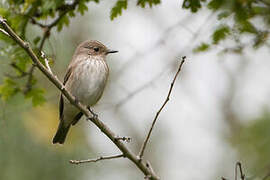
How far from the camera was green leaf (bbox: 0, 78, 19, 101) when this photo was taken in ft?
15.8

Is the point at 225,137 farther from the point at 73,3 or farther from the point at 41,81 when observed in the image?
the point at 73,3

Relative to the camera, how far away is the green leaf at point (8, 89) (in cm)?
481

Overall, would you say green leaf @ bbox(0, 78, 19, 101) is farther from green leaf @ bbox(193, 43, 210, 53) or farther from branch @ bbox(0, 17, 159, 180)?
green leaf @ bbox(193, 43, 210, 53)

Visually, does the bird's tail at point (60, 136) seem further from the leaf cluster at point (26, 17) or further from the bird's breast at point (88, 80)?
the leaf cluster at point (26, 17)

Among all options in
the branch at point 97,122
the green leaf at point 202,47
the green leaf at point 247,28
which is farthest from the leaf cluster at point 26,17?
the green leaf at point 247,28

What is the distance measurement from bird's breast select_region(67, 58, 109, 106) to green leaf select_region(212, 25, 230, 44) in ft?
4.96

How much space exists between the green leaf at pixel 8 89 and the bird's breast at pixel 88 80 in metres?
0.81

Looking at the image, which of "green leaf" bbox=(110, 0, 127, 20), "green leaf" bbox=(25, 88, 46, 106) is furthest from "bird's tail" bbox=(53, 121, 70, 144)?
"green leaf" bbox=(110, 0, 127, 20)

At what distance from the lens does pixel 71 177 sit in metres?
7.32

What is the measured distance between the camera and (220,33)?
4.46m

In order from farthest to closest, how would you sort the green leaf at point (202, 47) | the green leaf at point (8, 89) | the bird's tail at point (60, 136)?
the bird's tail at point (60, 136) → the green leaf at point (8, 89) → the green leaf at point (202, 47)

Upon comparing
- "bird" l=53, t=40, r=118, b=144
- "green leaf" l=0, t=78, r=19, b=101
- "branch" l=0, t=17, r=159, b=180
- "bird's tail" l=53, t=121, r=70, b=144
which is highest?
"branch" l=0, t=17, r=159, b=180

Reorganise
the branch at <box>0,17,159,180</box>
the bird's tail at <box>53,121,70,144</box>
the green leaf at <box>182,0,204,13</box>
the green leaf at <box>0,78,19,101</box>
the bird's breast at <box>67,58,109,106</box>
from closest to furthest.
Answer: the branch at <box>0,17,159,180</box> < the green leaf at <box>182,0,204,13</box> < the green leaf at <box>0,78,19,101</box> < the bird's breast at <box>67,58,109,106</box> < the bird's tail at <box>53,121,70,144</box>

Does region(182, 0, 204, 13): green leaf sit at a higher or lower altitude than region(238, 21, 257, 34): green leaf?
higher
